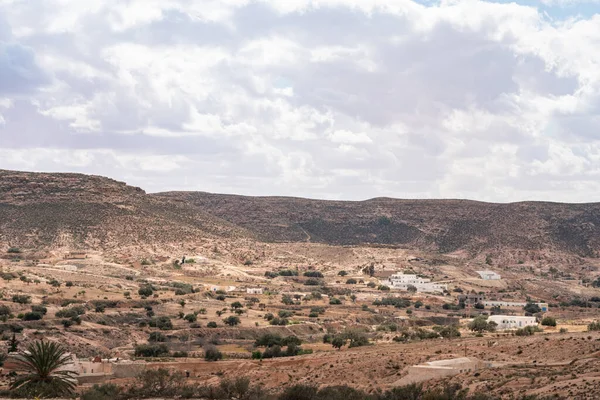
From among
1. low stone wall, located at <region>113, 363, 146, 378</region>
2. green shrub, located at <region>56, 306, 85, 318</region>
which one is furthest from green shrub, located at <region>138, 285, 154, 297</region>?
low stone wall, located at <region>113, 363, 146, 378</region>

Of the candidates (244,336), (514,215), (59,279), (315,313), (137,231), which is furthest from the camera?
(514,215)

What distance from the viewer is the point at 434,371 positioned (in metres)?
49.2

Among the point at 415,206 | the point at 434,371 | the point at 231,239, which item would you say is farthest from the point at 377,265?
the point at 434,371

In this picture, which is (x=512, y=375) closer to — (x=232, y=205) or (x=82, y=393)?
(x=82, y=393)

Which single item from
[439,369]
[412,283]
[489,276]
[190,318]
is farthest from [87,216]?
[439,369]

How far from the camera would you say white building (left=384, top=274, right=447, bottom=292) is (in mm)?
121375

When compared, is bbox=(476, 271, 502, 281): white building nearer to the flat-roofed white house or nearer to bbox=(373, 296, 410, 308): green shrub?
bbox=(373, 296, 410, 308): green shrub

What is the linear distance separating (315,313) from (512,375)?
1870 inches

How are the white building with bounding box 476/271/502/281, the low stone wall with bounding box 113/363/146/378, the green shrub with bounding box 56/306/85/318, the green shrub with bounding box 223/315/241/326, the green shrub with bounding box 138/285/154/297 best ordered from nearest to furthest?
the low stone wall with bounding box 113/363/146/378, the green shrub with bounding box 56/306/85/318, the green shrub with bounding box 223/315/241/326, the green shrub with bounding box 138/285/154/297, the white building with bounding box 476/271/502/281

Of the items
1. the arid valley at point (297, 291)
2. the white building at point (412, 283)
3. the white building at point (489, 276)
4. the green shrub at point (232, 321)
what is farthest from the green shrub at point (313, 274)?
the green shrub at point (232, 321)

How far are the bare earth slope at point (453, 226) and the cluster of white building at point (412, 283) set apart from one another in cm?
4563

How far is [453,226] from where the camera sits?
186875mm

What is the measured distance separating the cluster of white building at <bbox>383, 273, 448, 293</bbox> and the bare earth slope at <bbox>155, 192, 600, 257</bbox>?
4563 cm

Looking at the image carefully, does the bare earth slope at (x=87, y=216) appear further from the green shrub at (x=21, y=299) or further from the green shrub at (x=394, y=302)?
the green shrub at (x=21, y=299)
